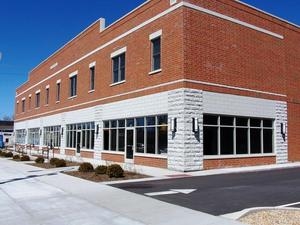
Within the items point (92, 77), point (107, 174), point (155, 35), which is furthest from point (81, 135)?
point (107, 174)

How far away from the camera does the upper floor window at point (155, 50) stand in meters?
22.4

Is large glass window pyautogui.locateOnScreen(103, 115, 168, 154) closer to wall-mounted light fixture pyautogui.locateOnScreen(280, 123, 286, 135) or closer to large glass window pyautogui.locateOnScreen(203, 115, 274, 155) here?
large glass window pyautogui.locateOnScreen(203, 115, 274, 155)

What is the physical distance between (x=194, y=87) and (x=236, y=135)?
4.14 meters

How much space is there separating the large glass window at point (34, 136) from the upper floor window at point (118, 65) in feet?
78.6

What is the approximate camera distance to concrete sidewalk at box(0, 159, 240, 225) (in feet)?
27.8

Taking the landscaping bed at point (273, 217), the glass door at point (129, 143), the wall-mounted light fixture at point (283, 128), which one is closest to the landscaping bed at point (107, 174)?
the glass door at point (129, 143)

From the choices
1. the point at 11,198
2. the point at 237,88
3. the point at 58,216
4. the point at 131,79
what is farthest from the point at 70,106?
the point at 58,216

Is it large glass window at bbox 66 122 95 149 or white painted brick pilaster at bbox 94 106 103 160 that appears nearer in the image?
white painted brick pilaster at bbox 94 106 103 160

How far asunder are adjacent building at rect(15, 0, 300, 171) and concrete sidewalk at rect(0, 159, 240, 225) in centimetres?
779

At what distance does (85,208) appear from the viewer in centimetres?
988

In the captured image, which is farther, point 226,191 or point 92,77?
point 92,77

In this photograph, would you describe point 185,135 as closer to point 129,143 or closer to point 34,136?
point 129,143

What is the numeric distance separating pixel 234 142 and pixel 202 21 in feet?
22.6

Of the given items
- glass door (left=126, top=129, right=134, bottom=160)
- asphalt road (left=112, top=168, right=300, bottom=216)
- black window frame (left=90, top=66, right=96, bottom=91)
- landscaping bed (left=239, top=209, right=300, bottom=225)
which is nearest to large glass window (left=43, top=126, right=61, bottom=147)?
black window frame (left=90, top=66, right=96, bottom=91)
